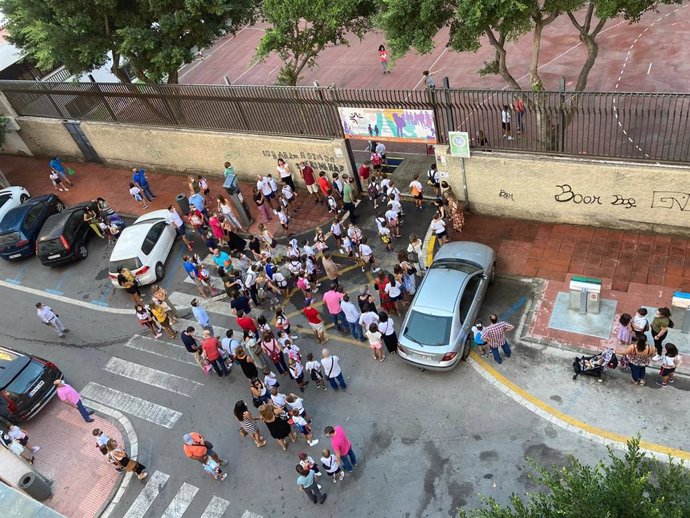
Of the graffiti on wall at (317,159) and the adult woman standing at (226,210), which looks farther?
the graffiti on wall at (317,159)

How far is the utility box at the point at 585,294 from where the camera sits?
12.6 meters

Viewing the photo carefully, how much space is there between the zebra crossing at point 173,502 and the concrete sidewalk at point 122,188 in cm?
848

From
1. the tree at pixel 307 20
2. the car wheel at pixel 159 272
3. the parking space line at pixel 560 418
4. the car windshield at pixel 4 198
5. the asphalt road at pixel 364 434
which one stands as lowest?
the parking space line at pixel 560 418

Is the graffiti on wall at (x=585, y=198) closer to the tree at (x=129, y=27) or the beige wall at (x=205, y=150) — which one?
the beige wall at (x=205, y=150)

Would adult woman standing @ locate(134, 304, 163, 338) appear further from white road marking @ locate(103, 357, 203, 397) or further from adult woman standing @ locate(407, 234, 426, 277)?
adult woman standing @ locate(407, 234, 426, 277)

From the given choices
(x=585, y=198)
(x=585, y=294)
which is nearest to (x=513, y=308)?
(x=585, y=294)

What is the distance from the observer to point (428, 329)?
41.4 feet

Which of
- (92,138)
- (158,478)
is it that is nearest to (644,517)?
(158,478)

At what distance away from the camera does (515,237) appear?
15.8m

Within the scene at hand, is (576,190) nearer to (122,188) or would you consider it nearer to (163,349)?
(163,349)

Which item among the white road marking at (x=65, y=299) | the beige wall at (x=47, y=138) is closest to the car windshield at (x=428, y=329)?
the white road marking at (x=65, y=299)

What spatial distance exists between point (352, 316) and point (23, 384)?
27.5 ft

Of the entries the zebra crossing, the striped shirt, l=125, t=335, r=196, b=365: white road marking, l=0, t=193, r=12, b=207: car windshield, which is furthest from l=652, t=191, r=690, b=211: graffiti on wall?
l=0, t=193, r=12, b=207: car windshield

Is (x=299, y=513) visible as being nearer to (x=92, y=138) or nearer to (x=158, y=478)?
(x=158, y=478)
